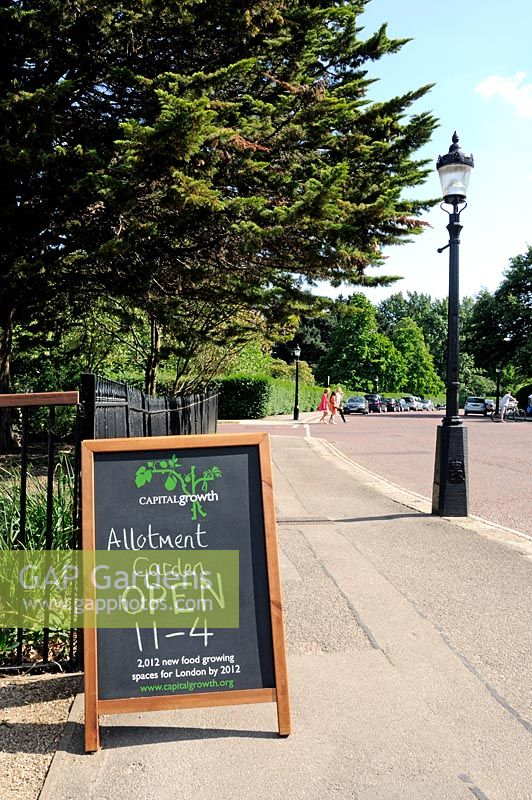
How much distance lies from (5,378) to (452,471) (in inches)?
380

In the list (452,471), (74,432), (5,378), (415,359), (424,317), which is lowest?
Answer: (452,471)

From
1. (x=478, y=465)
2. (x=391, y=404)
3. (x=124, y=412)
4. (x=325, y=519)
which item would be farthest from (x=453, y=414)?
(x=391, y=404)

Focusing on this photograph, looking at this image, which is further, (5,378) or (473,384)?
(473,384)

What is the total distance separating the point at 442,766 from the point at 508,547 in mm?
4390

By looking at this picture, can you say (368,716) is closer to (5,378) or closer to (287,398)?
(5,378)

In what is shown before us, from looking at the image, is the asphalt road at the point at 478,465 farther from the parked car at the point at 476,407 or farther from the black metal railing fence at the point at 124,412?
the parked car at the point at 476,407

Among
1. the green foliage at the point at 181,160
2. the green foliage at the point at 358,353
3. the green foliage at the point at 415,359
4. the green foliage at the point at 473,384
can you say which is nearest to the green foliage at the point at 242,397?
the green foliage at the point at 181,160

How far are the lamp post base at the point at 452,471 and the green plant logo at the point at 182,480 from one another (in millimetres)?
5638

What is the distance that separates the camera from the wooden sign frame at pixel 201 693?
10.4 feet

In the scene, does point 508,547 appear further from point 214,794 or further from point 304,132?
point 304,132

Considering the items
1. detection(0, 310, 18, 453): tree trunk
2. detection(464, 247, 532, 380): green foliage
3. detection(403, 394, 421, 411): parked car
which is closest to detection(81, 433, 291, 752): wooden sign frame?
detection(0, 310, 18, 453): tree trunk

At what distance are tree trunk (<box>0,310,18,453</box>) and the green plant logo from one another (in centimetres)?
1030

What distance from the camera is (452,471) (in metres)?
8.74

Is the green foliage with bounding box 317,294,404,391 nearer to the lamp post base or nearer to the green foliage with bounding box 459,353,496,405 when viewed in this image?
the green foliage with bounding box 459,353,496,405
